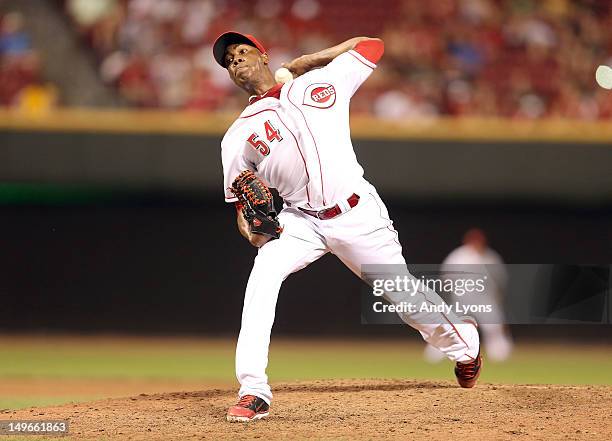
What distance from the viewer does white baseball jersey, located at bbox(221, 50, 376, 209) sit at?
4.66 metres

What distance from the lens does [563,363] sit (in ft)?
33.1

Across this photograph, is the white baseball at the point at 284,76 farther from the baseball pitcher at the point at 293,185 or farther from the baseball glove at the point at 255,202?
the baseball glove at the point at 255,202

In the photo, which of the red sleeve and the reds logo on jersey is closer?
the reds logo on jersey

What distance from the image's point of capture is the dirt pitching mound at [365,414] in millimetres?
4293

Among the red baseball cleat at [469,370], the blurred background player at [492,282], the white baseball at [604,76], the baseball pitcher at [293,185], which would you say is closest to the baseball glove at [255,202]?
the baseball pitcher at [293,185]

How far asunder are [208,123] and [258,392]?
19.1 ft

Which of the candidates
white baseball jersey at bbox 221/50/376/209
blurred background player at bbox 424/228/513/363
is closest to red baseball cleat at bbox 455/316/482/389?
white baseball jersey at bbox 221/50/376/209

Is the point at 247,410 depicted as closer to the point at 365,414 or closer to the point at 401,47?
the point at 365,414

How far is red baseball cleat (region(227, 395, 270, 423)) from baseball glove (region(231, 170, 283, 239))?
0.83m

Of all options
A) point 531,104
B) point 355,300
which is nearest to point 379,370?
point 355,300

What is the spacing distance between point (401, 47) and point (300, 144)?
6.37 m

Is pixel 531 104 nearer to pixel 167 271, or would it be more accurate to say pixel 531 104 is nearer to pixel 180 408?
pixel 167 271

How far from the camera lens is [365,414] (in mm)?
4734

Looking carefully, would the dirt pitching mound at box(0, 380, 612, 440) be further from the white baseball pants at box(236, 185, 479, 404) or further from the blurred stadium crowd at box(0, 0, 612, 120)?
the blurred stadium crowd at box(0, 0, 612, 120)
